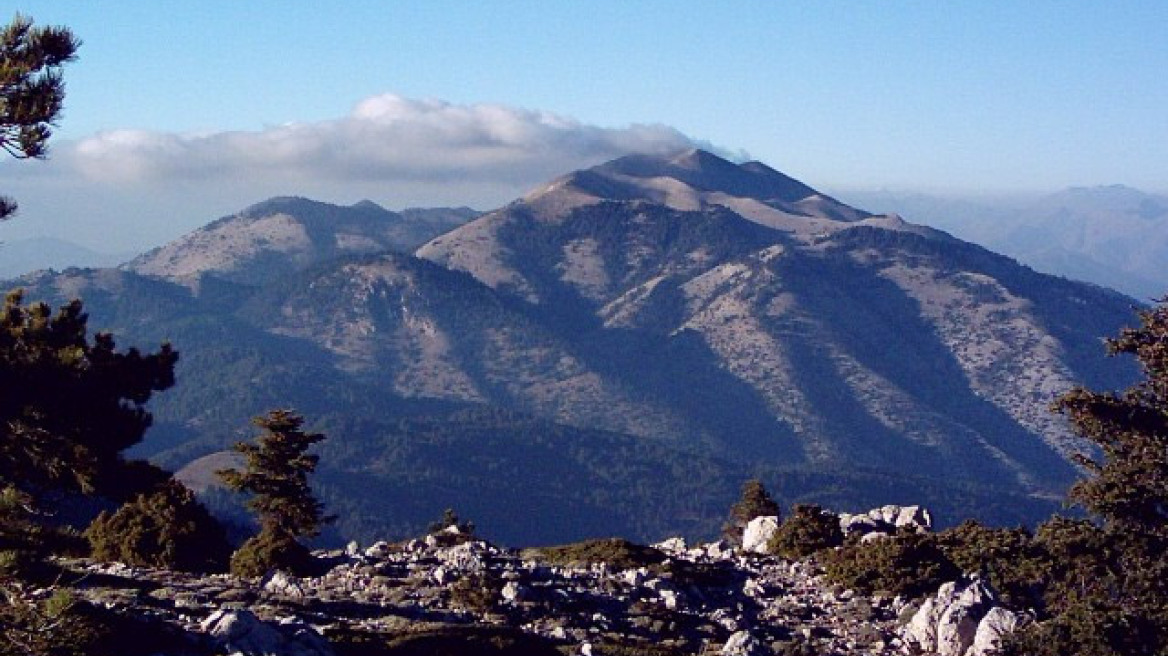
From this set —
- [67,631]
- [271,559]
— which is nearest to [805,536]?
[271,559]

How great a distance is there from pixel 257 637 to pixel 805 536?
32591 millimetres

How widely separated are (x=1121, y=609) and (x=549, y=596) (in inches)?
670

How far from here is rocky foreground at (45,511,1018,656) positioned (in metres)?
25.9

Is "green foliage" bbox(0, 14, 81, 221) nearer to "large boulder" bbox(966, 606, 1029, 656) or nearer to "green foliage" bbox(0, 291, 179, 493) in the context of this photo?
"green foliage" bbox(0, 291, 179, 493)

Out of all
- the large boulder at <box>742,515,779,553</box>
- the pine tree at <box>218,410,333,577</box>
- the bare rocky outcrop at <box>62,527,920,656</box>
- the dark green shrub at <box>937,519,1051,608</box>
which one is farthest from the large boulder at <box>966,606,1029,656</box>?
the pine tree at <box>218,410,333,577</box>

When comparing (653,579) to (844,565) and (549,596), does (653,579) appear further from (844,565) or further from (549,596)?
(844,565)

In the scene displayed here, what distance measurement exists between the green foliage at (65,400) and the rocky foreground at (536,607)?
2994 millimetres

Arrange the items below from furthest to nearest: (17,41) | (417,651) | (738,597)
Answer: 1. (738,597)
2. (417,651)
3. (17,41)

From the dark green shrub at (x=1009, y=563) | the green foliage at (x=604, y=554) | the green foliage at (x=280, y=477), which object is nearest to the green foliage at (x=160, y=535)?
the green foliage at (x=280, y=477)

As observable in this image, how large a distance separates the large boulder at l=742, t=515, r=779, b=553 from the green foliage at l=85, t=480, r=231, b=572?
25272 millimetres

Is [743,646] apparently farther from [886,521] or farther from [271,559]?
[886,521]

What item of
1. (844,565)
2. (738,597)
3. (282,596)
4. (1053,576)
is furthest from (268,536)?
(1053,576)

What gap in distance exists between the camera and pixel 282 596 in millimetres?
31031

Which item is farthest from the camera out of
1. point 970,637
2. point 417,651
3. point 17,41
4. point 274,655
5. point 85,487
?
point 970,637
